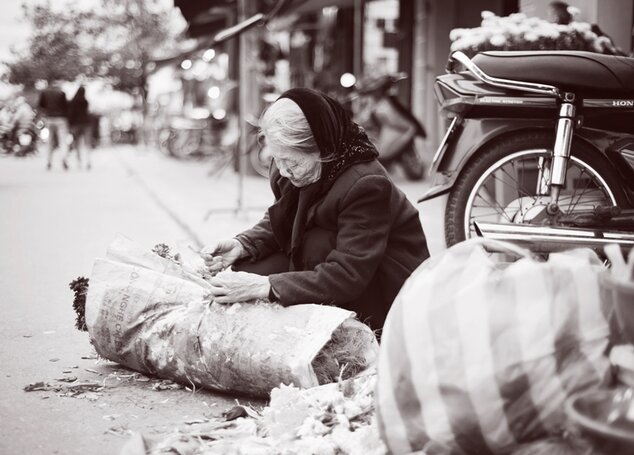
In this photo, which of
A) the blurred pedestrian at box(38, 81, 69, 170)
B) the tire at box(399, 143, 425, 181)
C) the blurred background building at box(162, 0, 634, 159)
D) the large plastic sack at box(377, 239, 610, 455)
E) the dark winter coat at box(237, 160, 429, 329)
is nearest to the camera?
the large plastic sack at box(377, 239, 610, 455)

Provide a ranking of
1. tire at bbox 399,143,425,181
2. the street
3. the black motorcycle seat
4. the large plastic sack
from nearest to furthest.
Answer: the large plastic sack → the street → the black motorcycle seat → tire at bbox 399,143,425,181

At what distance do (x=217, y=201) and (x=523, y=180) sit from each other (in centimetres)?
570

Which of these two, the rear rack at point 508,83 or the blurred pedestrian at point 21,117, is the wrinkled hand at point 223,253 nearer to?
the rear rack at point 508,83

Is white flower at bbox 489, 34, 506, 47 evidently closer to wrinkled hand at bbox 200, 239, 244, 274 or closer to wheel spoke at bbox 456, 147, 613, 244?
wheel spoke at bbox 456, 147, 613, 244

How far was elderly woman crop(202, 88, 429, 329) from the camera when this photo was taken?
9.75ft

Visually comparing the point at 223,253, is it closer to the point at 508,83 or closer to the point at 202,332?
the point at 202,332

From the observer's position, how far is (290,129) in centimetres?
301

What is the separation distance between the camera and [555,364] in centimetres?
199

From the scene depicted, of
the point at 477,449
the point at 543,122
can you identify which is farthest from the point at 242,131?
the point at 477,449

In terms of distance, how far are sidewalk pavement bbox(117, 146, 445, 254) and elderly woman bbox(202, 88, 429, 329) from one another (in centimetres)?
153

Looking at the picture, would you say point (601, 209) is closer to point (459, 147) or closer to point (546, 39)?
point (459, 147)

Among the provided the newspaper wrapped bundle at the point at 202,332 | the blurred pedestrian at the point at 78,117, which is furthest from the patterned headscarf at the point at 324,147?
the blurred pedestrian at the point at 78,117

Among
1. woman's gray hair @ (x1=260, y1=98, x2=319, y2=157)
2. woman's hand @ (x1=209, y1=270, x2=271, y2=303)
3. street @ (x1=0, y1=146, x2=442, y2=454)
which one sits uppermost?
woman's gray hair @ (x1=260, y1=98, x2=319, y2=157)

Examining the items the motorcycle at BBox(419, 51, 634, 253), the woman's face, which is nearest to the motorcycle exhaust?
the motorcycle at BBox(419, 51, 634, 253)
